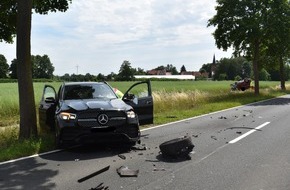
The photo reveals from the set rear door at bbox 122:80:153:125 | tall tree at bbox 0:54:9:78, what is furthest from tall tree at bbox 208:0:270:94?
tall tree at bbox 0:54:9:78

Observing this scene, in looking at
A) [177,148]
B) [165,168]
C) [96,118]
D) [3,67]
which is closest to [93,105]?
[96,118]

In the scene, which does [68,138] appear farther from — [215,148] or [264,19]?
[264,19]

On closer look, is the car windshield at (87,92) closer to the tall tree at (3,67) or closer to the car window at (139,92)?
the car window at (139,92)

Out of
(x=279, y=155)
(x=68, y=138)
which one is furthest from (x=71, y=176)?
(x=279, y=155)

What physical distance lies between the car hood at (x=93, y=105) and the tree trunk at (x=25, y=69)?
1.64 meters

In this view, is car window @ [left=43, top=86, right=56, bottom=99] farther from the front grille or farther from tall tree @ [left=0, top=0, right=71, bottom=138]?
the front grille

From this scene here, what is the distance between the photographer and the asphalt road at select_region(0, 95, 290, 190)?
222 inches

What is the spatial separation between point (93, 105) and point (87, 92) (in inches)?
53.3

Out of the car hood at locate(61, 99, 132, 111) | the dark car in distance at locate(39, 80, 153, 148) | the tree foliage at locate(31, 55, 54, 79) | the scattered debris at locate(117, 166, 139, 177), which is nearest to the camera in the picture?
the scattered debris at locate(117, 166, 139, 177)

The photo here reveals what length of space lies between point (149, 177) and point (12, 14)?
8.76 metres

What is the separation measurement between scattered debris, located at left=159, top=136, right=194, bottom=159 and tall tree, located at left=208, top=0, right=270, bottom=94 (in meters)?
28.0

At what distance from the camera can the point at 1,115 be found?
17.3 metres

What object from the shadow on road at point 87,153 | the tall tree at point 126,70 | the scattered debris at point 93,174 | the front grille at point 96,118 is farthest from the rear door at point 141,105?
the tall tree at point 126,70

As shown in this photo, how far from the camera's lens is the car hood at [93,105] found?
26.8 ft
